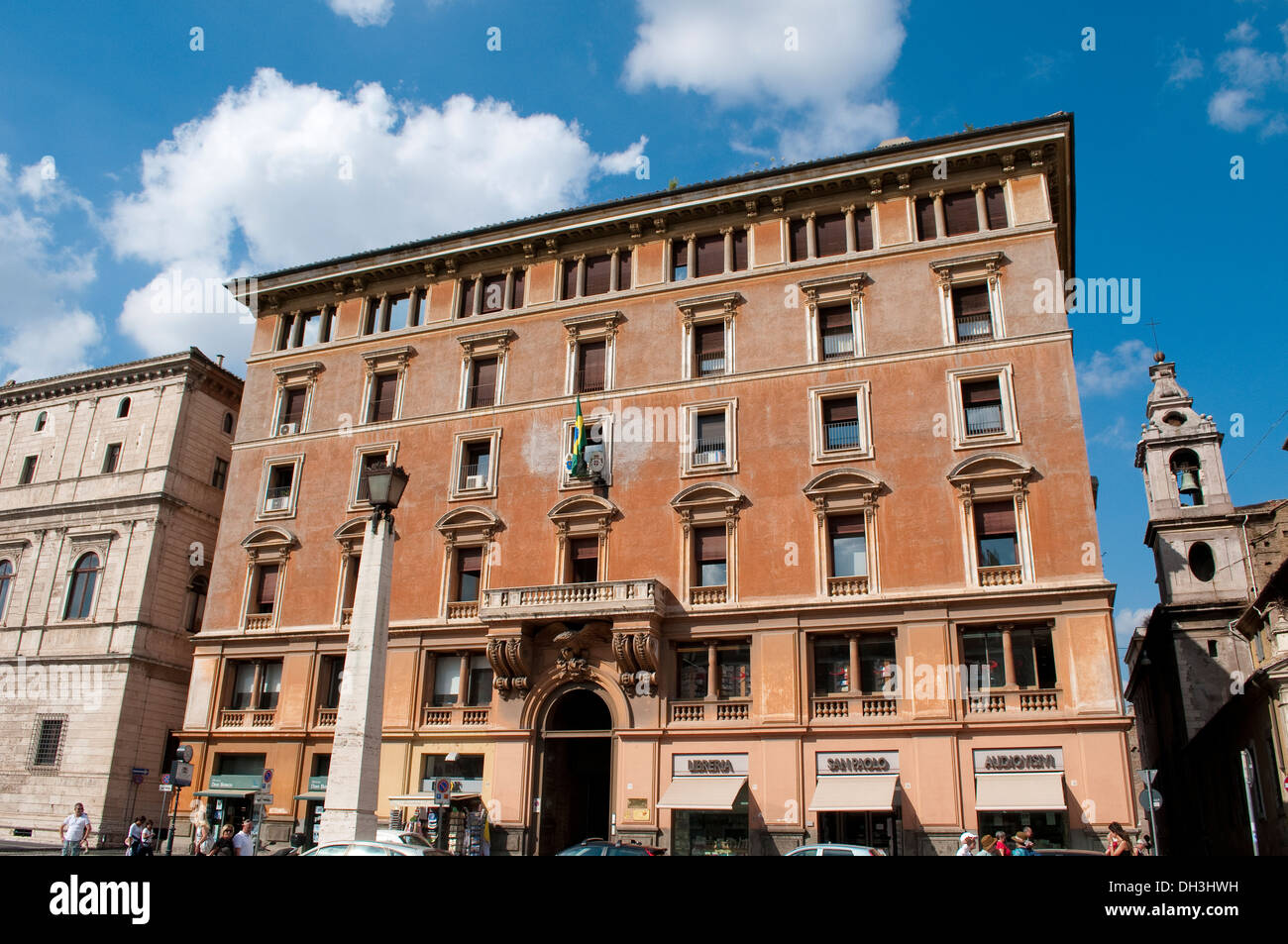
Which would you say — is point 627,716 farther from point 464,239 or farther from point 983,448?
point 464,239

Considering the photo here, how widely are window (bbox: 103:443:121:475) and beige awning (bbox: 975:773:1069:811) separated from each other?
40.7 meters

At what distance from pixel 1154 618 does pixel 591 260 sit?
4275cm

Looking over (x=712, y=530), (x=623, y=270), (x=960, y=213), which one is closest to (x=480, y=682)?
(x=712, y=530)

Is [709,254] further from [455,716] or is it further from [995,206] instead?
[455,716]

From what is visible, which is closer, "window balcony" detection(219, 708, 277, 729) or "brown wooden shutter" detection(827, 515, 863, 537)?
"brown wooden shutter" detection(827, 515, 863, 537)

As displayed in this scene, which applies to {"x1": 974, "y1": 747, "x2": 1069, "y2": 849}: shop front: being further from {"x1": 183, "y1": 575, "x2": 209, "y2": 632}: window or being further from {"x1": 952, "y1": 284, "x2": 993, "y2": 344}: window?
{"x1": 183, "y1": 575, "x2": 209, "y2": 632}: window

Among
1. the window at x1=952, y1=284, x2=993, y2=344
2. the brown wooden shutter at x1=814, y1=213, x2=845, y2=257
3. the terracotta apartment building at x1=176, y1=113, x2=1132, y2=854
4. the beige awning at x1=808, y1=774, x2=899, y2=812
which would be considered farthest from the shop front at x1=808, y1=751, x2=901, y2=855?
the brown wooden shutter at x1=814, y1=213, x2=845, y2=257

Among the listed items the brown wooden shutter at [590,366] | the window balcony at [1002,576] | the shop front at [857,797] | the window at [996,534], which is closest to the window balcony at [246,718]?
the brown wooden shutter at [590,366]

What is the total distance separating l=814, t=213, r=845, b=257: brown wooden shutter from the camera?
34719 millimetres

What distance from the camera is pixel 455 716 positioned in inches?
1296

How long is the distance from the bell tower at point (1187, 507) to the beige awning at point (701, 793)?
128 ft

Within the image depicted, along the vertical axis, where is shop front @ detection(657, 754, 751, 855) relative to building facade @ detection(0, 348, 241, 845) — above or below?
below
